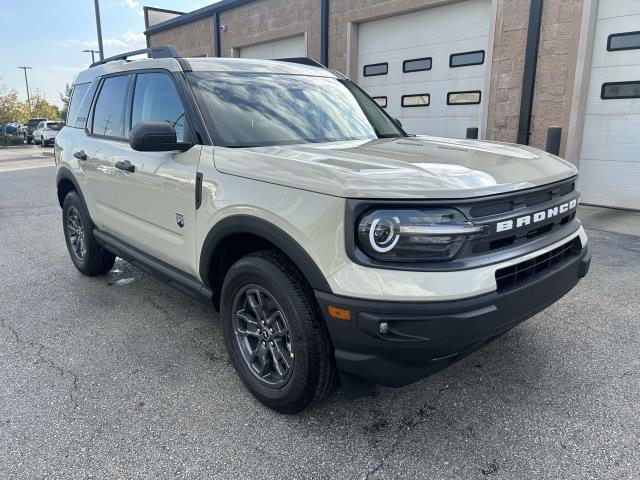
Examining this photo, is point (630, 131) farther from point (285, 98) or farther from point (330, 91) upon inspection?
point (285, 98)

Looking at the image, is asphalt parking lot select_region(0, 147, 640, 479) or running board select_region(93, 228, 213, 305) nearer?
asphalt parking lot select_region(0, 147, 640, 479)

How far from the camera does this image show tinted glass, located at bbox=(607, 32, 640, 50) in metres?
7.47

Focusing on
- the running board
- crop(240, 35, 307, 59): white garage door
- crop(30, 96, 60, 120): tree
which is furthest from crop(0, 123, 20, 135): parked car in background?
the running board

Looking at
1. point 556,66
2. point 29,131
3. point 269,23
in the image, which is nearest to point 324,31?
point 269,23

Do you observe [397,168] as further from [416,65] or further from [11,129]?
[11,129]

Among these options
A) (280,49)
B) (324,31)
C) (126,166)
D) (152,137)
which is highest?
(324,31)

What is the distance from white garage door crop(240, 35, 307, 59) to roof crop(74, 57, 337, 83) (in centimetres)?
940

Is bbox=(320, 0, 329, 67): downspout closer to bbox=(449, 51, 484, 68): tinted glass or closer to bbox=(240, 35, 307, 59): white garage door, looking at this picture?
bbox=(240, 35, 307, 59): white garage door

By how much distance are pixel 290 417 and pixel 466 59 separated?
857 cm

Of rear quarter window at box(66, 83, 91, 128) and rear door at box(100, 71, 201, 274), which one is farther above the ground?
rear quarter window at box(66, 83, 91, 128)

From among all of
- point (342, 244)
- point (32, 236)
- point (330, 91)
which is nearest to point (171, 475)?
point (342, 244)

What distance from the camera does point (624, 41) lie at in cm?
758

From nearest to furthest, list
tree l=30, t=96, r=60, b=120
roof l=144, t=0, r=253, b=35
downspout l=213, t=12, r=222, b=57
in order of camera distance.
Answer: roof l=144, t=0, r=253, b=35, downspout l=213, t=12, r=222, b=57, tree l=30, t=96, r=60, b=120

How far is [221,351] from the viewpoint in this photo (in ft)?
11.0
